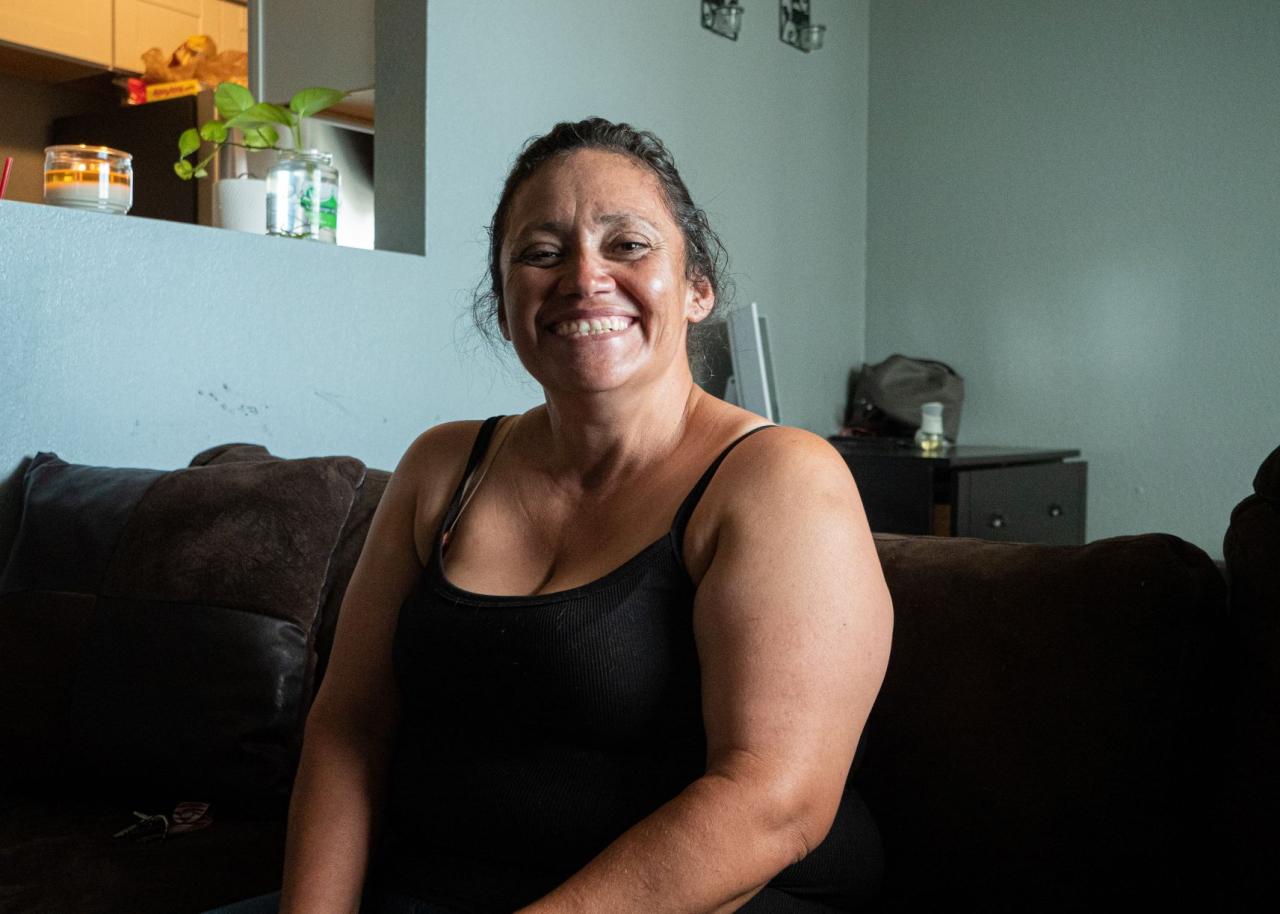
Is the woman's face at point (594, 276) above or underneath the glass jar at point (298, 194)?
underneath

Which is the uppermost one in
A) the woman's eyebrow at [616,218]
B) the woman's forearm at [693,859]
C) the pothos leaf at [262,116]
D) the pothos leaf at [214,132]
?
the pothos leaf at [262,116]

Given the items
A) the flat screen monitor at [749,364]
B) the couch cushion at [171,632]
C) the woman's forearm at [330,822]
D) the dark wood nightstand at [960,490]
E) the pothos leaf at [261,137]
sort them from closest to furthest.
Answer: the woman's forearm at [330,822]
the couch cushion at [171,632]
the pothos leaf at [261,137]
the flat screen monitor at [749,364]
the dark wood nightstand at [960,490]

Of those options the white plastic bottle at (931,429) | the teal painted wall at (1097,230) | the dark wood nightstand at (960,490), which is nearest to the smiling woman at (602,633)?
the dark wood nightstand at (960,490)

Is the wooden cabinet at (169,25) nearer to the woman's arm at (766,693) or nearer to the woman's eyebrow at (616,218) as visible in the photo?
the woman's eyebrow at (616,218)

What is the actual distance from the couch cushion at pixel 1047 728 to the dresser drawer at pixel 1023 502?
1.72m

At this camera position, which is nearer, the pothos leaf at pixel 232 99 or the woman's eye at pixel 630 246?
the woman's eye at pixel 630 246

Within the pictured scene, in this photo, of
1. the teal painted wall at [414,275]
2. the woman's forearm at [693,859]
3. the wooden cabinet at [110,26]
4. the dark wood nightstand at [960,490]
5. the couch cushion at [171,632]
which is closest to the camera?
the woman's forearm at [693,859]

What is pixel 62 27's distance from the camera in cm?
395

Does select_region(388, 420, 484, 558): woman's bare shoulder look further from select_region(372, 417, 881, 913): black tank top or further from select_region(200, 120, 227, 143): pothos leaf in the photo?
select_region(200, 120, 227, 143): pothos leaf

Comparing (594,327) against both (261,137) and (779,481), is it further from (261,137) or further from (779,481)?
(261,137)

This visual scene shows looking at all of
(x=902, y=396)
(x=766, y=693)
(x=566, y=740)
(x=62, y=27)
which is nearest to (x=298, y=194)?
(x=566, y=740)

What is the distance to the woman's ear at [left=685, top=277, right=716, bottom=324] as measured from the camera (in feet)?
4.09

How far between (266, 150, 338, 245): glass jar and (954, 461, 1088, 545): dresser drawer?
1618 millimetres

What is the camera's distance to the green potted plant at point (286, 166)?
2117 mm
